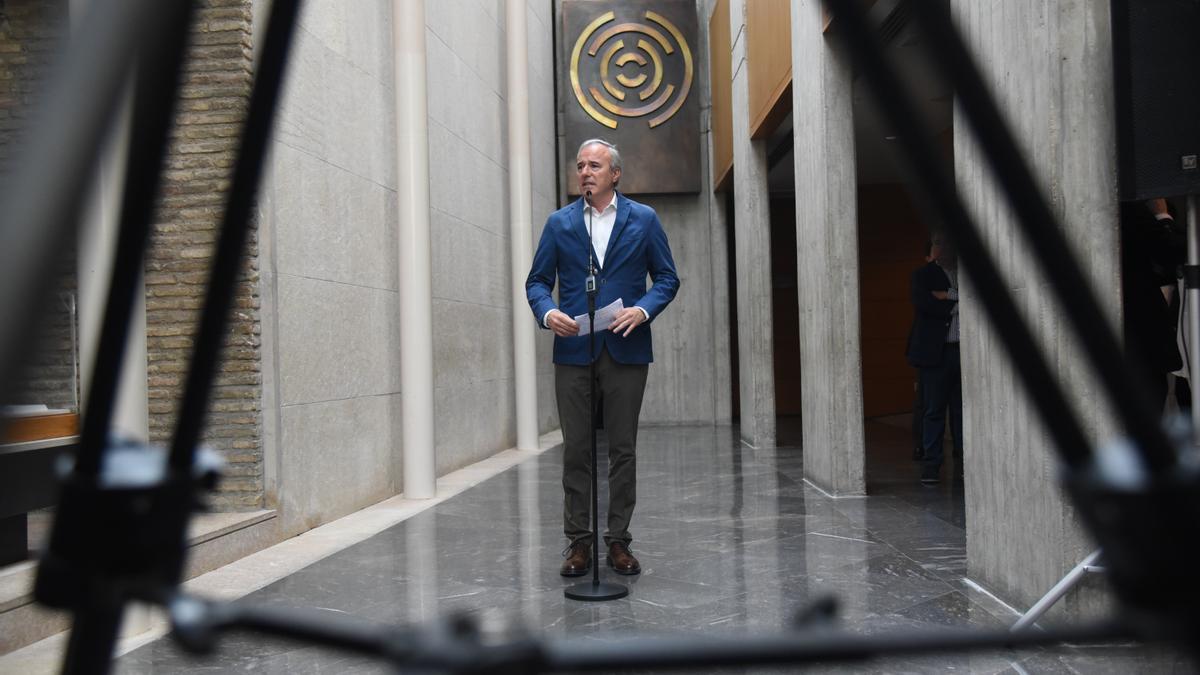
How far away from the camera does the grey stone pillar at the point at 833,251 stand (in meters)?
5.79

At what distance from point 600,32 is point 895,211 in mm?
5631

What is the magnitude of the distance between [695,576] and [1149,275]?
1.90 meters

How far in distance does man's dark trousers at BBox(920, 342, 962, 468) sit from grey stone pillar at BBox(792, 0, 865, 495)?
2.71 feet

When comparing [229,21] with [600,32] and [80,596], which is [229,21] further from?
[600,32]

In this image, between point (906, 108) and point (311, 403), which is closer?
point (906, 108)

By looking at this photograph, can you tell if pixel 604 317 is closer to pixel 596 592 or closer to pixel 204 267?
pixel 596 592

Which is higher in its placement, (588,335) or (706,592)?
(588,335)

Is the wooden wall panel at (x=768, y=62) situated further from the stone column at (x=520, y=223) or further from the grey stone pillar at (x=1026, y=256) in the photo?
the grey stone pillar at (x=1026, y=256)

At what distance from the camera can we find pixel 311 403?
507cm

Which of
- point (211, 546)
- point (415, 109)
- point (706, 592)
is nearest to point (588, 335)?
point (706, 592)

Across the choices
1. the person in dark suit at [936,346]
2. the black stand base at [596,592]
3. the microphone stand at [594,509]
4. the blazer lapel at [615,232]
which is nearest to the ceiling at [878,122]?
the person in dark suit at [936,346]

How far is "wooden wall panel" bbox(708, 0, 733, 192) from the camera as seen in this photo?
35.4 feet

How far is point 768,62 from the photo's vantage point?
305 inches

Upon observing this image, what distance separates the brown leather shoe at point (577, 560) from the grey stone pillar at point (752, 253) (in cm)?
572
